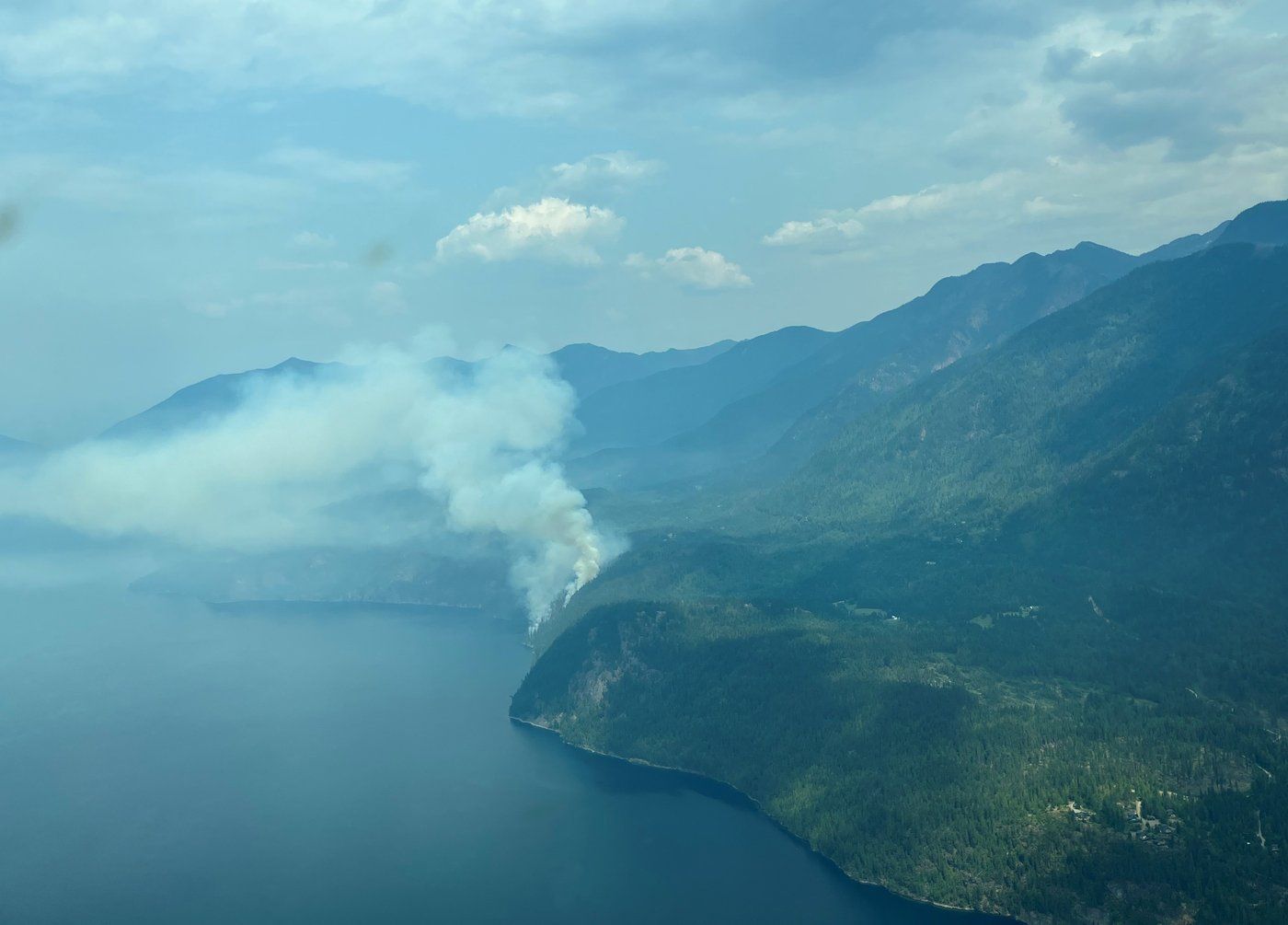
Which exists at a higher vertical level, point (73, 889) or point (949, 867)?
point (73, 889)

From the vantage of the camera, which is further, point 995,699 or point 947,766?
point 995,699

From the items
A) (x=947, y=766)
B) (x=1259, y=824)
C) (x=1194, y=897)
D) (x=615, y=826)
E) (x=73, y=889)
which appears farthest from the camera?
(x=615, y=826)

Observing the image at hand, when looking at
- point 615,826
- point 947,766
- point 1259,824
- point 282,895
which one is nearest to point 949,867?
point 947,766

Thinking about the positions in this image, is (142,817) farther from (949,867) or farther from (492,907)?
(949,867)

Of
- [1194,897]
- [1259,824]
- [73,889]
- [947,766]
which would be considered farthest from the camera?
[947,766]

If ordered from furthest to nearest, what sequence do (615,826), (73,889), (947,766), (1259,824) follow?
1. (615,826)
2. (947,766)
3. (73,889)
4. (1259,824)

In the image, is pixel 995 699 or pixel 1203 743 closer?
pixel 1203 743

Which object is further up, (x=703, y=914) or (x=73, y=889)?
(x=73, y=889)

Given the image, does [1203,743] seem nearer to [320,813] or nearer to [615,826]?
[615,826]

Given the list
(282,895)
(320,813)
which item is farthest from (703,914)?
(320,813)
